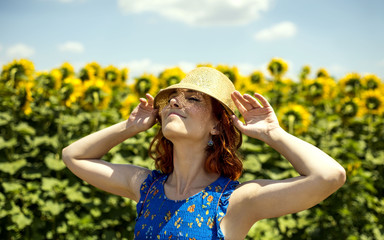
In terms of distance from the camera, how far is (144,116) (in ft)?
6.87

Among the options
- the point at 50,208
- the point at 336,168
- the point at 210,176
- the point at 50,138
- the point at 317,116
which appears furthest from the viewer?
the point at 317,116

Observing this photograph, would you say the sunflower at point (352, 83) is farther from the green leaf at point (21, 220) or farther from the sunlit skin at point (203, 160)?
the green leaf at point (21, 220)

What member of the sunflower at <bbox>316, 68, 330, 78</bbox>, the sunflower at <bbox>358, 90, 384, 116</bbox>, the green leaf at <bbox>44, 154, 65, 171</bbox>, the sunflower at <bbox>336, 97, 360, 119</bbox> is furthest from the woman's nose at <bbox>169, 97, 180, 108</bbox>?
the sunflower at <bbox>316, 68, 330, 78</bbox>

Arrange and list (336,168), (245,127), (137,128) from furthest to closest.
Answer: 1. (137,128)
2. (245,127)
3. (336,168)

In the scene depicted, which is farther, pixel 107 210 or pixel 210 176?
pixel 107 210

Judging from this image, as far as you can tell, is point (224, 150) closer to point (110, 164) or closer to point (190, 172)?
point (190, 172)

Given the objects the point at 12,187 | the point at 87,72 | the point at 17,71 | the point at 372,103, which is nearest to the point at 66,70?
the point at 87,72

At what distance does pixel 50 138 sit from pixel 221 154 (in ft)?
8.66

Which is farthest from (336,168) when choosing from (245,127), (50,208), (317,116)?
(317,116)

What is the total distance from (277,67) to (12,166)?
3.34 metres

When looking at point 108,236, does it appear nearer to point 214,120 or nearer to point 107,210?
point 107,210

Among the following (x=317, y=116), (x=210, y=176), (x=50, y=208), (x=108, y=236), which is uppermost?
(x=210, y=176)

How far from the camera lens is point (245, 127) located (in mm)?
1780

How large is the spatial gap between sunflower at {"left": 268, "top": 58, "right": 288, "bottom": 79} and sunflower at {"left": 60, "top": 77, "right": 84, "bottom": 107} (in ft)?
8.28
